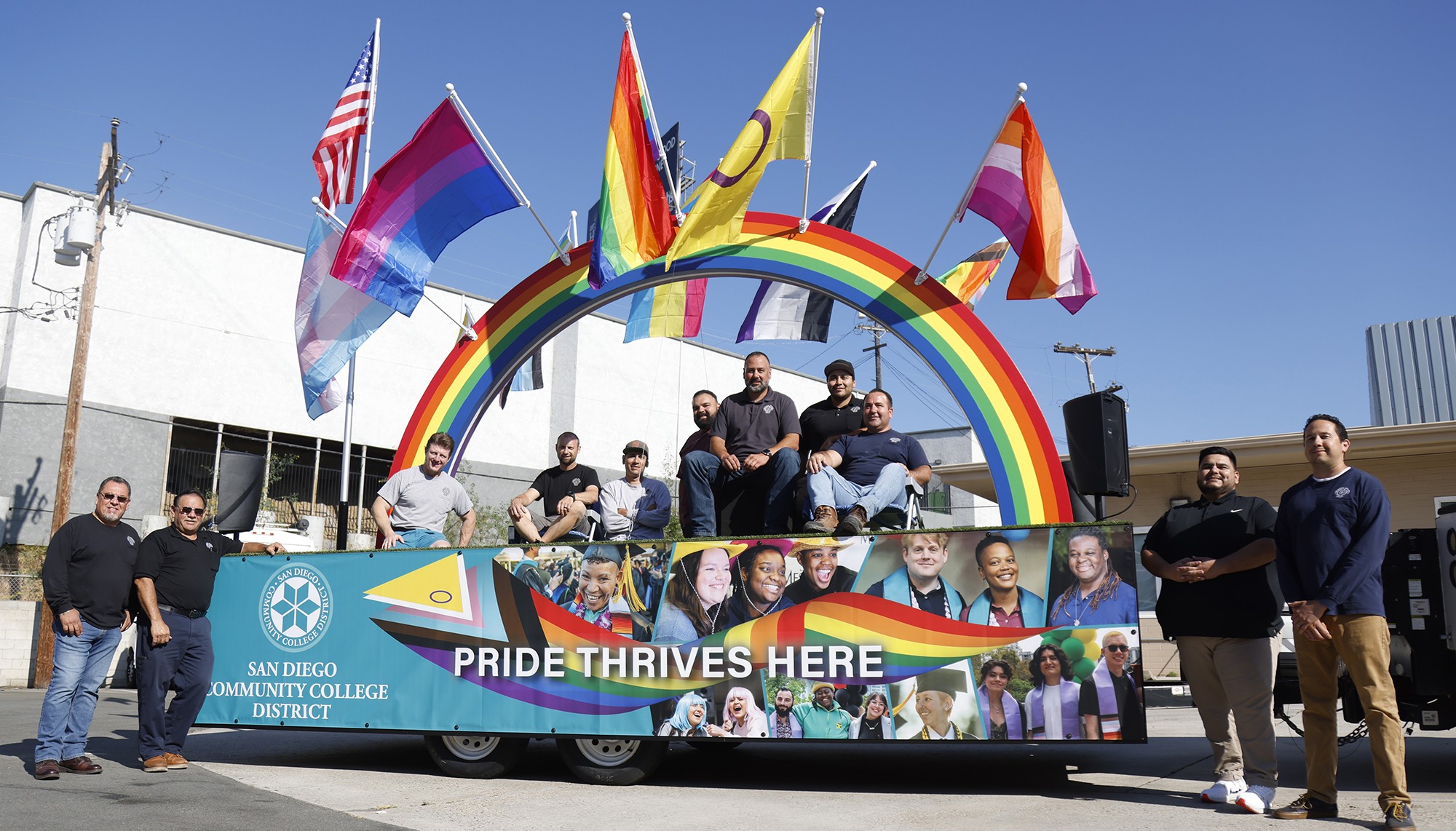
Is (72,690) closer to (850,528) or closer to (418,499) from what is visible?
(418,499)

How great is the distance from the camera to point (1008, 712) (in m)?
5.94

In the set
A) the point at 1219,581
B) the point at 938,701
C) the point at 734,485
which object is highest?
the point at 734,485

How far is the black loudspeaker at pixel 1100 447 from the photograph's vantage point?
617 centimetres

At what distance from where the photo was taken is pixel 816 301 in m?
10.3

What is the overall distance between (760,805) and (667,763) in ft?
6.70

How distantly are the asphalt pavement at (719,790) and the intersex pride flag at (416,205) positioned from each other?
13.3ft

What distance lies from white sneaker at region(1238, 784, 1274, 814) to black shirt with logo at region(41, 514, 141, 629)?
274 inches

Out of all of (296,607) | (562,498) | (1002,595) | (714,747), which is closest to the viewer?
(1002,595)

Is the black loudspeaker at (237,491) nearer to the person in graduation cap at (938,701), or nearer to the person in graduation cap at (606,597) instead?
the person in graduation cap at (606,597)

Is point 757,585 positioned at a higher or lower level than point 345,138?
lower

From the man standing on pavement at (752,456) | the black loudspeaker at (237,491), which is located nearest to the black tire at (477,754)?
the man standing on pavement at (752,456)

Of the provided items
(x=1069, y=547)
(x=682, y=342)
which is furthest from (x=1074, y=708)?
(x=682, y=342)

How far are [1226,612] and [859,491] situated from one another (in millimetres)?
2615

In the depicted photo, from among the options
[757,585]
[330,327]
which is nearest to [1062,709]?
[757,585]
